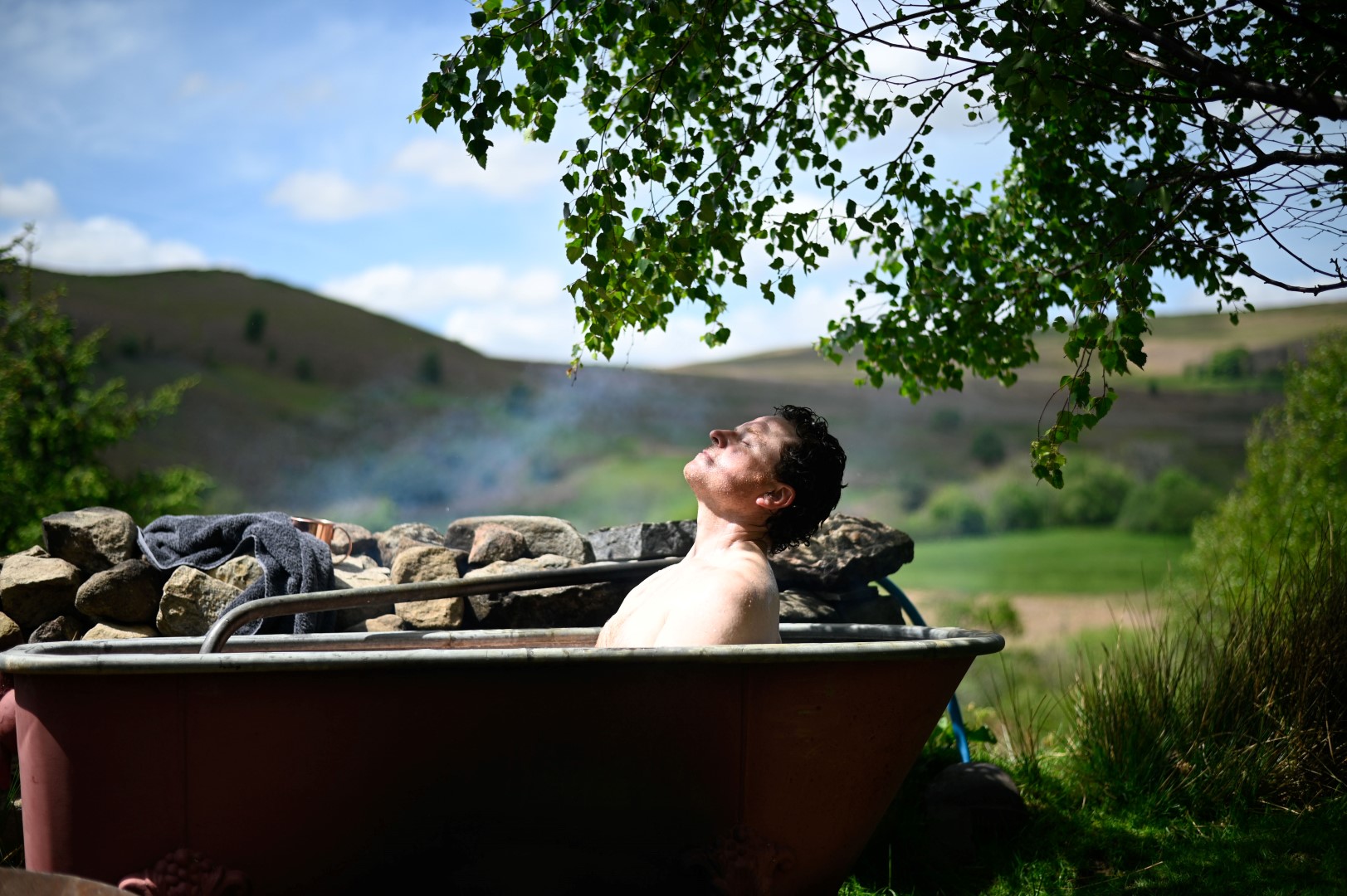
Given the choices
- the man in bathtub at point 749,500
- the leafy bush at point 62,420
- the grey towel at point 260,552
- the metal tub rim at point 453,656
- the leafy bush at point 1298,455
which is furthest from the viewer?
the leafy bush at point 1298,455

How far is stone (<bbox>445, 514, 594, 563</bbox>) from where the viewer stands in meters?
3.40

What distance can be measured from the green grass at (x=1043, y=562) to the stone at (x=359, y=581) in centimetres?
1323

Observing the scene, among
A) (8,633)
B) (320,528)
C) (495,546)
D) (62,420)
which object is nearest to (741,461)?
(495,546)

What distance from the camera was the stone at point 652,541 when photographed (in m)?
3.31

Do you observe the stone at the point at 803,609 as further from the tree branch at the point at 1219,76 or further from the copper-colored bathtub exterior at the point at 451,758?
the tree branch at the point at 1219,76

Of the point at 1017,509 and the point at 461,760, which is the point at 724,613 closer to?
the point at 461,760

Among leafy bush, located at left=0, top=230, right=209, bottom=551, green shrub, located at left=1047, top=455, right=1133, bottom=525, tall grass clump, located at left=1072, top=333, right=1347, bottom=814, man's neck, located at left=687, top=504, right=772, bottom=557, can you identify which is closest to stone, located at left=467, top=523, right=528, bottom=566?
man's neck, located at left=687, top=504, right=772, bottom=557

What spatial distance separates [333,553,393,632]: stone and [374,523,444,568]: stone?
0.04 m

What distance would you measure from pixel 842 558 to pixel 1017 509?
15454 mm

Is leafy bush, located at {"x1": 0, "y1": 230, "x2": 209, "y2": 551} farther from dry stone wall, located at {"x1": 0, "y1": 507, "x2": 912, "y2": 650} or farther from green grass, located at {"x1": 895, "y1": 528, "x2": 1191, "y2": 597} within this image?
green grass, located at {"x1": 895, "y1": 528, "x2": 1191, "y2": 597}

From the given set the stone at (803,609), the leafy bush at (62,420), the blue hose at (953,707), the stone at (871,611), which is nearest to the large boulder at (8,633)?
the stone at (803,609)

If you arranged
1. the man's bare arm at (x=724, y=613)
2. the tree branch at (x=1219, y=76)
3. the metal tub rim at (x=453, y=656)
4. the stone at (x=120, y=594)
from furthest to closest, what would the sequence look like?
1. the stone at (x=120, y=594)
2. the tree branch at (x=1219, y=76)
3. the man's bare arm at (x=724, y=613)
4. the metal tub rim at (x=453, y=656)

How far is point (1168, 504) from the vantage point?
1681 centimetres

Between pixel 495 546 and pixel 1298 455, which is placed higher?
pixel 495 546
